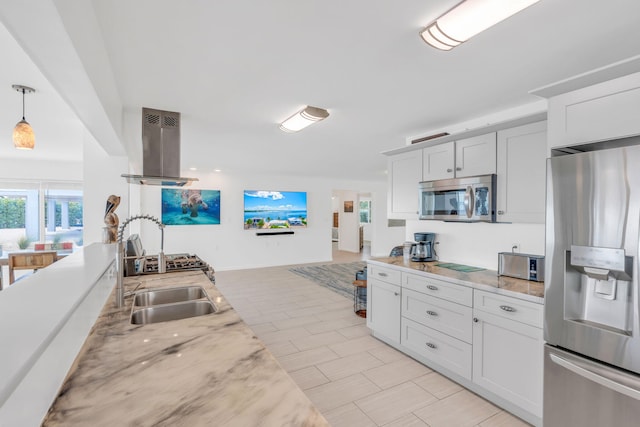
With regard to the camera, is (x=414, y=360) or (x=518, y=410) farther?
(x=414, y=360)

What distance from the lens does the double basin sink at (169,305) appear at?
A: 1814 millimetres

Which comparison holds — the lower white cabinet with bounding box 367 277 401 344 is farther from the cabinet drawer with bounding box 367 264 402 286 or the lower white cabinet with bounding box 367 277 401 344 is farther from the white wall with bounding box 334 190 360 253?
the white wall with bounding box 334 190 360 253

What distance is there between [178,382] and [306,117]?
2.43m

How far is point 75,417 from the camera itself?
0.85 metres

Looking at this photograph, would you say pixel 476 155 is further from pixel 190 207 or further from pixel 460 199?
pixel 190 207

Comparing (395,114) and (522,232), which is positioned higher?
(395,114)

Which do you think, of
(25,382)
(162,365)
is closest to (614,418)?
(162,365)

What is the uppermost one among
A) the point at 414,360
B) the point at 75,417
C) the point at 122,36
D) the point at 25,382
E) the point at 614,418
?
the point at 122,36

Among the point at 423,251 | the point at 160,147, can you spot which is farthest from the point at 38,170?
the point at 423,251

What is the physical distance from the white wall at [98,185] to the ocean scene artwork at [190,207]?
358cm

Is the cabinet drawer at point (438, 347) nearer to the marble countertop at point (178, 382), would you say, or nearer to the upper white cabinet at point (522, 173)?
the upper white cabinet at point (522, 173)

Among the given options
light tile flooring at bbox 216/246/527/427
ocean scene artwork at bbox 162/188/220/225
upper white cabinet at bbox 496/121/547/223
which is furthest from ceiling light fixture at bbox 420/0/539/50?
ocean scene artwork at bbox 162/188/220/225

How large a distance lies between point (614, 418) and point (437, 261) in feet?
6.24

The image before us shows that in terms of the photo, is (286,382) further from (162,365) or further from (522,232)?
(522,232)
